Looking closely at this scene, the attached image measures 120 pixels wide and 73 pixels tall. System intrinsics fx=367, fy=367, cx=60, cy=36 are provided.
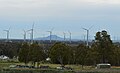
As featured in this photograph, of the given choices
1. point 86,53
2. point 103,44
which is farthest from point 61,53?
point 103,44

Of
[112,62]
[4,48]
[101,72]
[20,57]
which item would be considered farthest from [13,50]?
[101,72]

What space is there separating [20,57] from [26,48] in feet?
7.74

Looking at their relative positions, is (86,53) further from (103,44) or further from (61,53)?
(61,53)

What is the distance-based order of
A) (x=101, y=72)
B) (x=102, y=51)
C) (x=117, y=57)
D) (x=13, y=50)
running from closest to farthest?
(x=101, y=72), (x=102, y=51), (x=117, y=57), (x=13, y=50)

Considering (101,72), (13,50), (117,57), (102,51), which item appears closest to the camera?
(101,72)

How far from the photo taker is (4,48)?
4697 inches

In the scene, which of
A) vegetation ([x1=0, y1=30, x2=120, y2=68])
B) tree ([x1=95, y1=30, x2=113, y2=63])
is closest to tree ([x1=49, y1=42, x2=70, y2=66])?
vegetation ([x1=0, y1=30, x2=120, y2=68])

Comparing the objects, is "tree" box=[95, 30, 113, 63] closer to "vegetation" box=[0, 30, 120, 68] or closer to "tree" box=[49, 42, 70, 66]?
"vegetation" box=[0, 30, 120, 68]

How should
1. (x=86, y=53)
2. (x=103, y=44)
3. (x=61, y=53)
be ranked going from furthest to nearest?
(x=61, y=53)
(x=86, y=53)
(x=103, y=44)

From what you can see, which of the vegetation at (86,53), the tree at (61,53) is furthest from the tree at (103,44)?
the tree at (61,53)

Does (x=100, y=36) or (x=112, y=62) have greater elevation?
(x=100, y=36)

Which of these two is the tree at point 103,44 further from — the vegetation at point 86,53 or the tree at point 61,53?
the tree at point 61,53

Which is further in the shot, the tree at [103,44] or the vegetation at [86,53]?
the vegetation at [86,53]

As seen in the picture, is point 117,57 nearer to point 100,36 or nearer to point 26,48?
point 100,36
